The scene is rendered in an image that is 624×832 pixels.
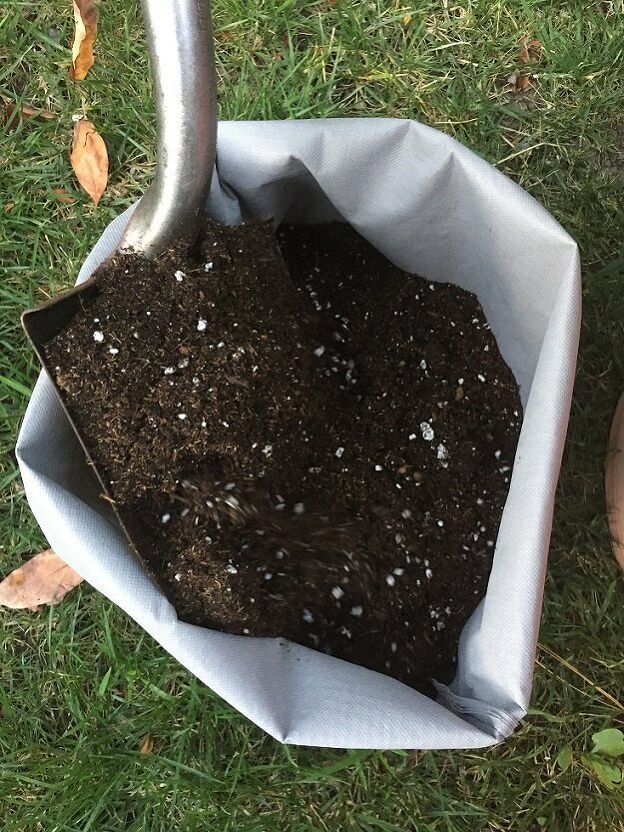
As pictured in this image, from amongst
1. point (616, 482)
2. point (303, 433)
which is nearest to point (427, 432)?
point (303, 433)

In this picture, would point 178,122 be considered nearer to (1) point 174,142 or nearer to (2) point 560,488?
(1) point 174,142

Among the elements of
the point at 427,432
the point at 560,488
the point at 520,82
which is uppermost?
the point at 520,82

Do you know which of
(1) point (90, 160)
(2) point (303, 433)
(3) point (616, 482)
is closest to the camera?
(2) point (303, 433)

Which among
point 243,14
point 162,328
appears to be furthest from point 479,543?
point 243,14

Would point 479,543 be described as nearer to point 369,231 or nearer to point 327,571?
point 327,571

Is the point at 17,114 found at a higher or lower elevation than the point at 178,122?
lower

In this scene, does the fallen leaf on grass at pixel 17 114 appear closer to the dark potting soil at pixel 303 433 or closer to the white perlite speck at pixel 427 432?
the dark potting soil at pixel 303 433

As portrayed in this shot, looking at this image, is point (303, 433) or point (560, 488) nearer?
point (303, 433)

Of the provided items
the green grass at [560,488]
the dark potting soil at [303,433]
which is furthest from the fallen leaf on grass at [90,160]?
the dark potting soil at [303,433]
